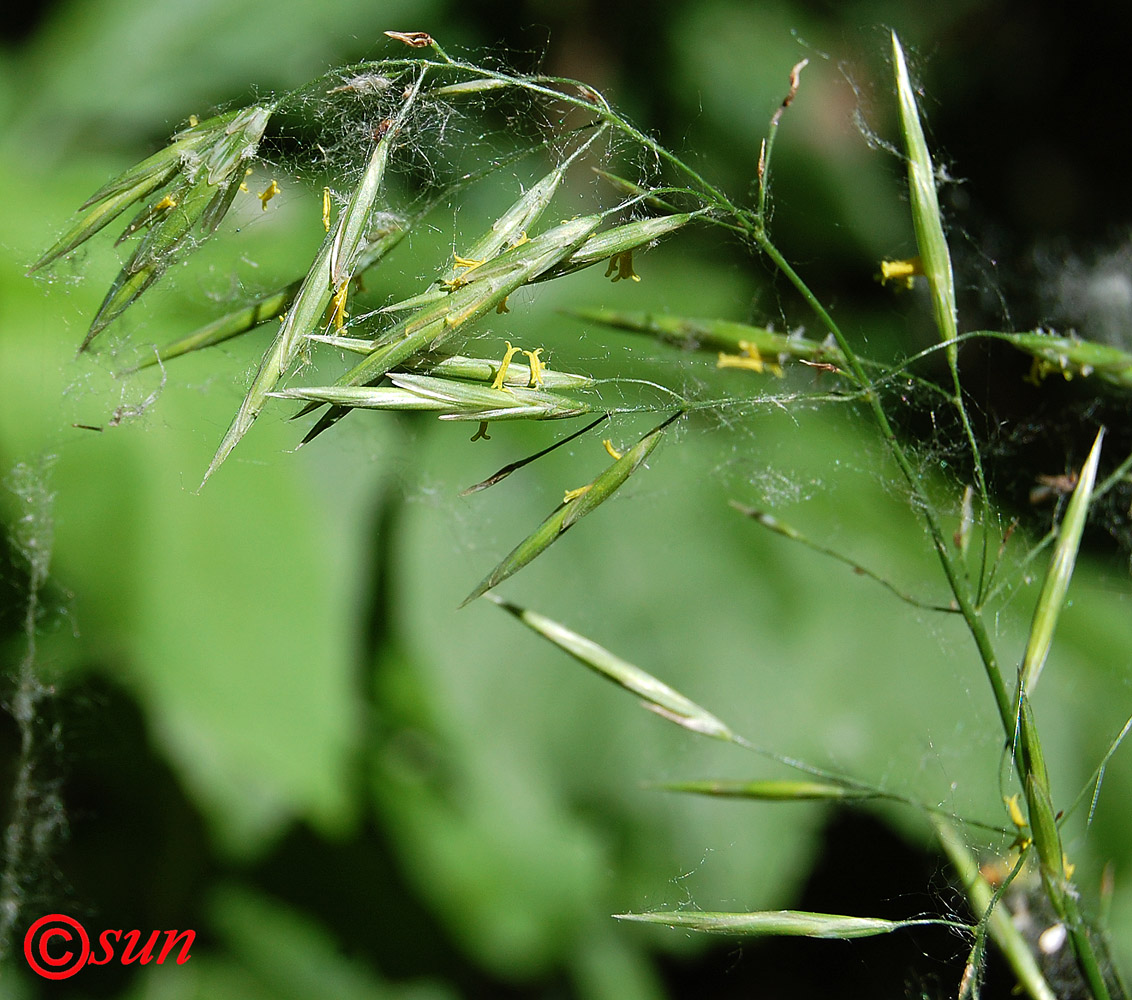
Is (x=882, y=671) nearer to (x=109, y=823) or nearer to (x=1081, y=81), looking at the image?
(x=109, y=823)

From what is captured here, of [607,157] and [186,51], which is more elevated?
[186,51]

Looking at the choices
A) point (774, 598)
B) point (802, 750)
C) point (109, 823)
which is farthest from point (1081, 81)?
point (109, 823)

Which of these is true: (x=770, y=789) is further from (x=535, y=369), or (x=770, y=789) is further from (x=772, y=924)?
(x=535, y=369)

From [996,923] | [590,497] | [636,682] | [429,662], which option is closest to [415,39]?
[590,497]

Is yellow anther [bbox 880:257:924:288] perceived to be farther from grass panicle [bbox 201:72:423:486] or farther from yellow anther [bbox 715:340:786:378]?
grass panicle [bbox 201:72:423:486]

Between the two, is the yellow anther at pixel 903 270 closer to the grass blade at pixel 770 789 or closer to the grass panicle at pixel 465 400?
the grass panicle at pixel 465 400

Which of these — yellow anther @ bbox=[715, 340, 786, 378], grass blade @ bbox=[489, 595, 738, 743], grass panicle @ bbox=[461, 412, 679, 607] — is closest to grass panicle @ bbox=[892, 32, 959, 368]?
yellow anther @ bbox=[715, 340, 786, 378]
